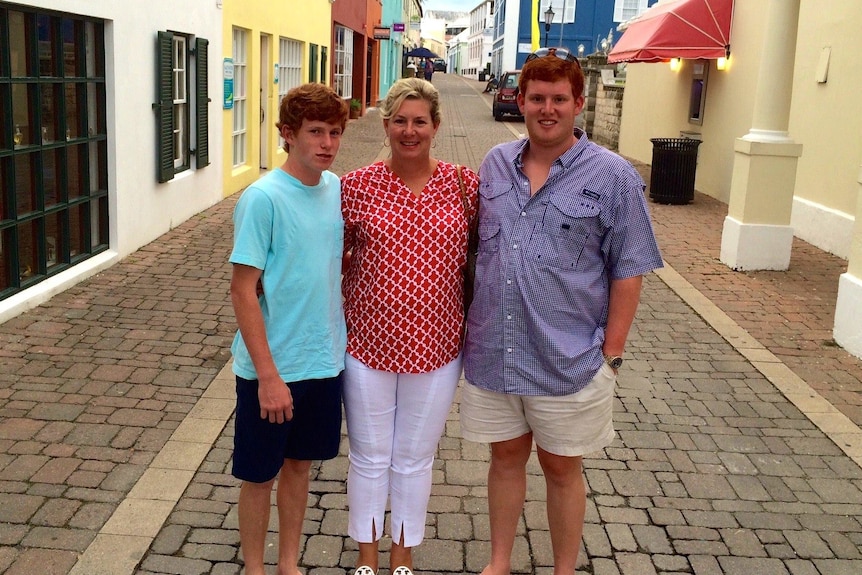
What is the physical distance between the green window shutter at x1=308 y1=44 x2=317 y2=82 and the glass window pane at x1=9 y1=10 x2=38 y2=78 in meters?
11.4

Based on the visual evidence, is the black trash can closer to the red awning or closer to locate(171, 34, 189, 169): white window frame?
the red awning

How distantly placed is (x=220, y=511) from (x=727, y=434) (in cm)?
268

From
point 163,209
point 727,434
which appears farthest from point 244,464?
point 163,209

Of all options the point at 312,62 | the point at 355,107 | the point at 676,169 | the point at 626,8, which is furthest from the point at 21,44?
the point at 626,8

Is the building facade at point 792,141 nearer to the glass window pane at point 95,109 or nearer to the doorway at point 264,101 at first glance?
the glass window pane at point 95,109

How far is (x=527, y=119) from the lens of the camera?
9.88 ft

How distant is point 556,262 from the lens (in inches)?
115

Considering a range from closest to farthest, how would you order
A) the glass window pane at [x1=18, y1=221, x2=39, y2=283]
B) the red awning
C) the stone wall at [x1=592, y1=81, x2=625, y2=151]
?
the glass window pane at [x1=18, y1=221, x2=39, y2=283]
the red awning
the stone wall at [x1=592, y1=81, x2=625, y2=151]

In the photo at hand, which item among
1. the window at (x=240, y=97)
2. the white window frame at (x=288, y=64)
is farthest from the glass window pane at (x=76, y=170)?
the white window frame at (x=288, y=64)

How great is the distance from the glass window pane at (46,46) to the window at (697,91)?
10940 mm

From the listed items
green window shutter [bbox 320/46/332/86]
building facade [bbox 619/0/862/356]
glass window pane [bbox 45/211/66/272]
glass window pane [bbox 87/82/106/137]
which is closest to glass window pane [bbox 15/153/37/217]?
glass window pane [bbox 45/211/66/272]

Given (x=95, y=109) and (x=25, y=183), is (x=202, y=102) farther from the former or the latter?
(x=25, y=183)

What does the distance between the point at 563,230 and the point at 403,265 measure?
20.6 inches

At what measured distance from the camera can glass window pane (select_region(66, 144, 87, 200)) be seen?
733 cm
